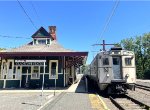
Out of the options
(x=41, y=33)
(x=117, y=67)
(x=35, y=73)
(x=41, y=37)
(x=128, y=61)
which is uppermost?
(x=41, y=33)

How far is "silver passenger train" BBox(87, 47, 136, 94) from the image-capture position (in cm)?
1609

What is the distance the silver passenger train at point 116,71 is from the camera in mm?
16094

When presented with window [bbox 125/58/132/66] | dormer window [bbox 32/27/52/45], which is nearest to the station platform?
window [bbox 125/58/132/66]

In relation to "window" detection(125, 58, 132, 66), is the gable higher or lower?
higher

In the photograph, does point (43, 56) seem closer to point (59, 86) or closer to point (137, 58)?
point (59, 86)

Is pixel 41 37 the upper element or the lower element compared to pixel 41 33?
lower

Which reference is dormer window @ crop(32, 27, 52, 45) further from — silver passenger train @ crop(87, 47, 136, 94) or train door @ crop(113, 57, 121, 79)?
train door @ crop(113, 57, 121, 79)

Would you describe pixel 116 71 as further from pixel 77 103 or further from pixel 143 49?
pixel 143 49

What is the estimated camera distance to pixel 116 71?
54.2 ft

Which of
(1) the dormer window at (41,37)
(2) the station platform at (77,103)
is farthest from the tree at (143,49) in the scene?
(2) the station platform at (77,103)

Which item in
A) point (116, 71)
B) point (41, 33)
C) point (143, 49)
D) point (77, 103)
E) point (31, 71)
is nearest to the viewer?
point (77, 103)

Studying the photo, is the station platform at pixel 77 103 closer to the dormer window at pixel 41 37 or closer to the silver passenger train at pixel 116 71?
the silver passenger train at pixel 116 71

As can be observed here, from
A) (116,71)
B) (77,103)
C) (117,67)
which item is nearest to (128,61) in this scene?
(117,67)

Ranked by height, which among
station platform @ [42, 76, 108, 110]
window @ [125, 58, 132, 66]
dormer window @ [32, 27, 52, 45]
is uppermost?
dormer window @ [32, 27, 52, 45]
